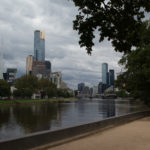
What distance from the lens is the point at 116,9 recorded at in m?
7.45

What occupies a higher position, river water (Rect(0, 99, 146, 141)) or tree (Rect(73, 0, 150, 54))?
tree (Rect(73, 0, 150, 54))

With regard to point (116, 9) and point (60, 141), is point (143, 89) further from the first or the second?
point (116, 9)

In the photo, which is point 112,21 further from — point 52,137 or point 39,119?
point 39,119

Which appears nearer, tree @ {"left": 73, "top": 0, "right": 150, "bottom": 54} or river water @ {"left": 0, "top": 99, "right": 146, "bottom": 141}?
tree @ {"left": 73, "top": 0, "right": 150, "bottom": 54}

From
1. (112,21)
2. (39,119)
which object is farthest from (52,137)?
(39,119)

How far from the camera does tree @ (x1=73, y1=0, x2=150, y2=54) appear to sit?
7270mm

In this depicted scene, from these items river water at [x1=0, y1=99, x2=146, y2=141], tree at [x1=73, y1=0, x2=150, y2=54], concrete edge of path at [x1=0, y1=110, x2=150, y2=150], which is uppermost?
tree at [x1=73, y1=0, x2=150, y2=54]

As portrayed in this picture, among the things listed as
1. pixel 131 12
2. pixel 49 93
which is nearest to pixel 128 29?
pixel 131 12

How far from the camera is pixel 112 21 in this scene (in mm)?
7535

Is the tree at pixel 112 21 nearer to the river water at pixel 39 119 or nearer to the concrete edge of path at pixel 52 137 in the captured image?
the concrete edge of path at pixel 52 137

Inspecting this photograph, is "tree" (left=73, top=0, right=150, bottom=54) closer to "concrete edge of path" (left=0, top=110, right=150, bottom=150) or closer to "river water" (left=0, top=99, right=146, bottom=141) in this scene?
"concrete edge of path" (left=0, top=110, right=150, bottom=150)

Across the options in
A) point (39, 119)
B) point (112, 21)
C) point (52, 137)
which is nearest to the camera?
point (112, 21)

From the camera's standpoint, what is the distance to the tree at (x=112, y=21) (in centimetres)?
727

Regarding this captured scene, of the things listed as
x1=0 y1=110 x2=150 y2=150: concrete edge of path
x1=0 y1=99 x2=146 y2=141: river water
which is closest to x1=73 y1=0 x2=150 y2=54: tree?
x1=0 y1=110 x2=150 y2=150: concrete edge of path
